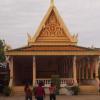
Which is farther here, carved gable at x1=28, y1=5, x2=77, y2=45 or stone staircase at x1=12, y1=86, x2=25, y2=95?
carved gable at x1=28, y1=5, x2=77, y2=45

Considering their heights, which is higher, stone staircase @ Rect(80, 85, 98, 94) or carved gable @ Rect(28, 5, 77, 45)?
carved gable @ Rect(28, 5, 77, 45)

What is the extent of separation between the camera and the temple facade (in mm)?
37625

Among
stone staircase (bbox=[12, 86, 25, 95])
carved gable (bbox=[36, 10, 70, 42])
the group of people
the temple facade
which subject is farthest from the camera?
carved gable (bbox=[36, 10, 70, 42])

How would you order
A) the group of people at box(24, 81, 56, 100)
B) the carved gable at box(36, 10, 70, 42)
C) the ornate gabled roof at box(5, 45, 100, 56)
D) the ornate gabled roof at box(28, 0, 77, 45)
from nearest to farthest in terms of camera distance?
the group of people at box(24, 81, 56, 100), the ornate gabled roof at box(5, 45, 100, 56), the ornate gabled roof at box(28, 0, 77, 45), the carved gable at box(36, 10, 70, 42)

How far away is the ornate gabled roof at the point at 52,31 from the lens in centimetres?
4147

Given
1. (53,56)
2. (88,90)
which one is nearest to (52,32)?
(53,56)

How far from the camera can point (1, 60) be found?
2638 inches

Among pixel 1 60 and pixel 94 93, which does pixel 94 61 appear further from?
pixel 1 60

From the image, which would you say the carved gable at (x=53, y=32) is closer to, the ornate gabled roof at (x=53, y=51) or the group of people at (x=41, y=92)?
the ornate gabled roof at (x=53, y=51)

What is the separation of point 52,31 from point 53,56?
88.5 inches

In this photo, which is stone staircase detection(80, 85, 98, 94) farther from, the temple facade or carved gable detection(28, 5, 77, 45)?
carved gable detection(28, 5, 77, 45)

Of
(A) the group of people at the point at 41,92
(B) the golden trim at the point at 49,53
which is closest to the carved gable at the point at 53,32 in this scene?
(B) the golden trim at the point at 49,53

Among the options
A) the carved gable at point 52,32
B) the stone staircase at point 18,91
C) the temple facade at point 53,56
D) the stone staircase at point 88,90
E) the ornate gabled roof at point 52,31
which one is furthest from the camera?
the carved gable at point 52,32

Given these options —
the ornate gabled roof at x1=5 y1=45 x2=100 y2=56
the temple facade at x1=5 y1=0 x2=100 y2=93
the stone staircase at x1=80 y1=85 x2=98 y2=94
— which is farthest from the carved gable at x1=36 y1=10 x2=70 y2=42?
the stone staircase at x1=80 y1=85 x2=98 y2=94
